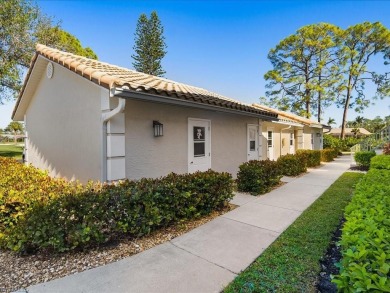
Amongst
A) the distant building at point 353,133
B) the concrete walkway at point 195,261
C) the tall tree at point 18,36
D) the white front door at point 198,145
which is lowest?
the concrete walkway at point 195,261

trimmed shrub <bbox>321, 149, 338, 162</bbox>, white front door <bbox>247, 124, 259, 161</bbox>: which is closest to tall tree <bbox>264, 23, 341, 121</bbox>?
trimmed shrub <bbox>321, 149, 338, 162</bbox>

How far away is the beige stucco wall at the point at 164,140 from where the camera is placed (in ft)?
18.6

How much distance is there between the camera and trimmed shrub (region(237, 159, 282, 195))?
7.36m

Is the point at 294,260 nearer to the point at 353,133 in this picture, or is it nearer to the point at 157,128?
the point at 157,128

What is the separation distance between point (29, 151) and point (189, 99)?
7695 mm

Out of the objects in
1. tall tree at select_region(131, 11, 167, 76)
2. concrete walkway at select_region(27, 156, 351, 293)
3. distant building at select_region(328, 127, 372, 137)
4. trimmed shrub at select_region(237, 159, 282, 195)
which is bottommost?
concrete walkway at select_region(27, 156, 351, 293)

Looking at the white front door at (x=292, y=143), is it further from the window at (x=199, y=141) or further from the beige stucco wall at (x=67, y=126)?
the beige stucco wall at (x=67, y=126)

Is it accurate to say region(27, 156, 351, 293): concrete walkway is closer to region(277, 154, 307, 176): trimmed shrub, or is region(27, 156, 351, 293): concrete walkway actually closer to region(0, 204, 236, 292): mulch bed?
region(0, 204, 236, 292): mulch bed

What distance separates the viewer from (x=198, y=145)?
25.0ft

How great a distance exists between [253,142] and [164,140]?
5.76 m

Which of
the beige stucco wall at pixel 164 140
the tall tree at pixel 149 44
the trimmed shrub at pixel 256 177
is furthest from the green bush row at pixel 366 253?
the tall tree at pixel 149 44

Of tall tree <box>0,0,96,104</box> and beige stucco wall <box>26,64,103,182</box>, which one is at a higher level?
tall tree <box>0,0,96,104</box>

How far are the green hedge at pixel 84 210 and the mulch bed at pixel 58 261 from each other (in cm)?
14

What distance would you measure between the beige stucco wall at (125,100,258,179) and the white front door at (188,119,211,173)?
0.59 feet
